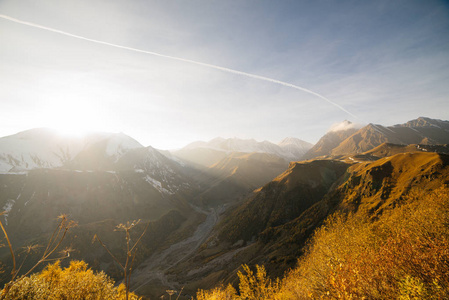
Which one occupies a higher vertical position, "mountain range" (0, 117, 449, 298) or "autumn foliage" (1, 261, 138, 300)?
"autumn foliage" (1, 261, 138, 300)

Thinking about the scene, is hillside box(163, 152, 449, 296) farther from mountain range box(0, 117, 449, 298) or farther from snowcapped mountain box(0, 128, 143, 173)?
snowcapped mountain box(0, 128, 143, 173)

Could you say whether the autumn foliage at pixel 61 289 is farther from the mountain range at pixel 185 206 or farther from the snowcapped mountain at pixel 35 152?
the snowcapped mountain at pixel 35 152

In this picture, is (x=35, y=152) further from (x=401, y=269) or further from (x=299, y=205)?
(x=401, y=269)

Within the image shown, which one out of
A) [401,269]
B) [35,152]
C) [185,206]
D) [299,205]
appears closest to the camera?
[401,269]

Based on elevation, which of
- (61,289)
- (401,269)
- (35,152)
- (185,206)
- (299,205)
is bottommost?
(185,206)

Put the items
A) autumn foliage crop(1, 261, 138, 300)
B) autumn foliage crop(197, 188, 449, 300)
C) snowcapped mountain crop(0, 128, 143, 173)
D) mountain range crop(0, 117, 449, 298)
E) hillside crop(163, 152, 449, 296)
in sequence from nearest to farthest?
1. autumn foliage crop(197, 188, 449, 300)
2. autumn foliage crop(1, 261, 138, 300)
3. hillside crop(163, 152, 449, 296)
4. mountain range crop(0, 117, 449, 298)
5. snowcapped mountain crop(0, 128, 143, 173)

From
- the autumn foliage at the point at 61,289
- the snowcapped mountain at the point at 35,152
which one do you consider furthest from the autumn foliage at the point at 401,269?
the snowcapped mountain at the point at 35,152

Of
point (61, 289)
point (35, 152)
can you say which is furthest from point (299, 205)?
point (35, 152)

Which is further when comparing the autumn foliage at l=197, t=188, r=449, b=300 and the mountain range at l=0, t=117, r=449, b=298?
the mountain range at l=0, t=117, r=449, b=298

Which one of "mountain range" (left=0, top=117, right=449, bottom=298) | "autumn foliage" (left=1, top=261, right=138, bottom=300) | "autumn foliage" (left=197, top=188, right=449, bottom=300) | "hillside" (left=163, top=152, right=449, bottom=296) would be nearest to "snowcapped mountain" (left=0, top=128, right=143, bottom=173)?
"mountain range" (left=0, top=117, right=449, bottom=298)

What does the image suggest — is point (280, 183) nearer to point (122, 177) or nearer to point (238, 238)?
point (238, 238)

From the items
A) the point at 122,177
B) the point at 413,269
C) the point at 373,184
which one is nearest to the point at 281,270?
the point at 373,184

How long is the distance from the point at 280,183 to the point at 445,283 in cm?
9954

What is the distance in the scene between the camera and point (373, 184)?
55.5 meters
